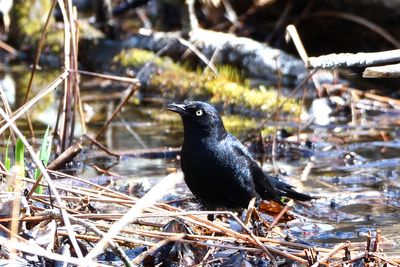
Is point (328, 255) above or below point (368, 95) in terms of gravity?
below

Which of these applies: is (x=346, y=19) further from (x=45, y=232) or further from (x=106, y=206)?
(x=45, y=232)

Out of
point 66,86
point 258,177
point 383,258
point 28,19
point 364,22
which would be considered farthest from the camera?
point 28,19

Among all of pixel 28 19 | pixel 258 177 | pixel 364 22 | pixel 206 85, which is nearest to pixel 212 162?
pixel 258 177

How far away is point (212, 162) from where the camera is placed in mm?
5184

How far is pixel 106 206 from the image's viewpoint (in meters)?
5.79

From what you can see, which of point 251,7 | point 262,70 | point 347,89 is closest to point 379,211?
point 347,89

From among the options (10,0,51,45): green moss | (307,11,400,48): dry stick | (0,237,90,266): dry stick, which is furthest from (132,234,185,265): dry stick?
(10,0,51,45): green moss

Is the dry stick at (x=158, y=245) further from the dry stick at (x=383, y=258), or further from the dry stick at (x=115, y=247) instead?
the dry stick at (x=383, y=258)

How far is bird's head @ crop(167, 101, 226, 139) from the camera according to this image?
5.31 metres

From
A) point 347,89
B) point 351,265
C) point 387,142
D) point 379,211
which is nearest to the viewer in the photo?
point 351,265

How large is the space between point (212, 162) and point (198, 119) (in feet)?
1.07

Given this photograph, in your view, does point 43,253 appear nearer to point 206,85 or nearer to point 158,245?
point 158,245

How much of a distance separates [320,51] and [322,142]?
388cm

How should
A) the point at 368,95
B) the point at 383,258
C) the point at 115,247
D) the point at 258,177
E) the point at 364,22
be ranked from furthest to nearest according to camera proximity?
the point at 364,22
the point at 368,95
the point at 258,177
the point at 383,258
the point at 115,247
